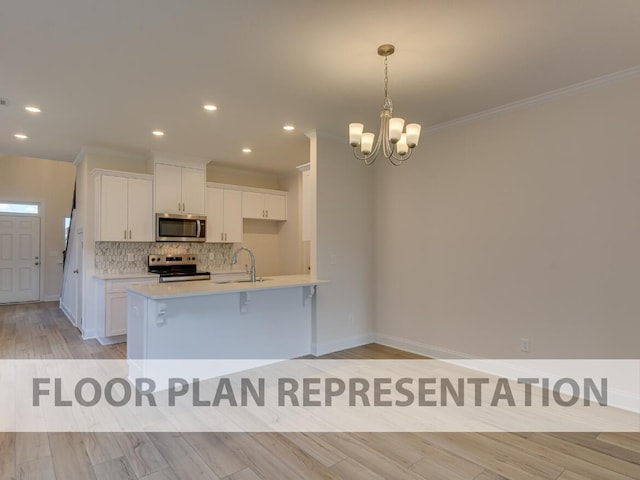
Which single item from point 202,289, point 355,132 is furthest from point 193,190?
point 355,132

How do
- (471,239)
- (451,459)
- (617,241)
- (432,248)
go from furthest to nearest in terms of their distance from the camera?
(432,248)
(471,239)
(617,241)
(451,459)

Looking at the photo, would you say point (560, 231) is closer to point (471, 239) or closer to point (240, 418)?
point (471, 239)

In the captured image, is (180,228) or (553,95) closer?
(553,95)

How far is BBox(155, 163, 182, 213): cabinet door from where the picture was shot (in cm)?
530

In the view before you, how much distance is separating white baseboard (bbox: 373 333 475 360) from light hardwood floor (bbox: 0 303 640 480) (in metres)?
1.54

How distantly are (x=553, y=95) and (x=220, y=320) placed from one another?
381 cm

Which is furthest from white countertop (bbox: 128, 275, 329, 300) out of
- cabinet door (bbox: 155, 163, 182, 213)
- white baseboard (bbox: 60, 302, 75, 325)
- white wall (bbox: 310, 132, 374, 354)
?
white baseboard (bbox: 60, 302, 75, 325)

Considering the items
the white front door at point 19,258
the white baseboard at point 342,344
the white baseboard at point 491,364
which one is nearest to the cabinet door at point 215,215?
the white baseboard at point 342,344

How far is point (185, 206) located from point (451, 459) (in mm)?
4786

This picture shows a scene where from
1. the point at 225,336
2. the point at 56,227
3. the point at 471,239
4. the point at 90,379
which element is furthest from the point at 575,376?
the point at 56,227

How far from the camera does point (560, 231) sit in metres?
3.25

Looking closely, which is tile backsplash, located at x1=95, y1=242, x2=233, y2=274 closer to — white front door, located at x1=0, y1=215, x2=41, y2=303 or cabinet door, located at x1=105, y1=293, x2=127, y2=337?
cabinet door, located at x1=105, y1=293, x2=127, y2=337

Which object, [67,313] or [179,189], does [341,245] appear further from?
[67,313]

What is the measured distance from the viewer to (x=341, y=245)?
14.9ft
